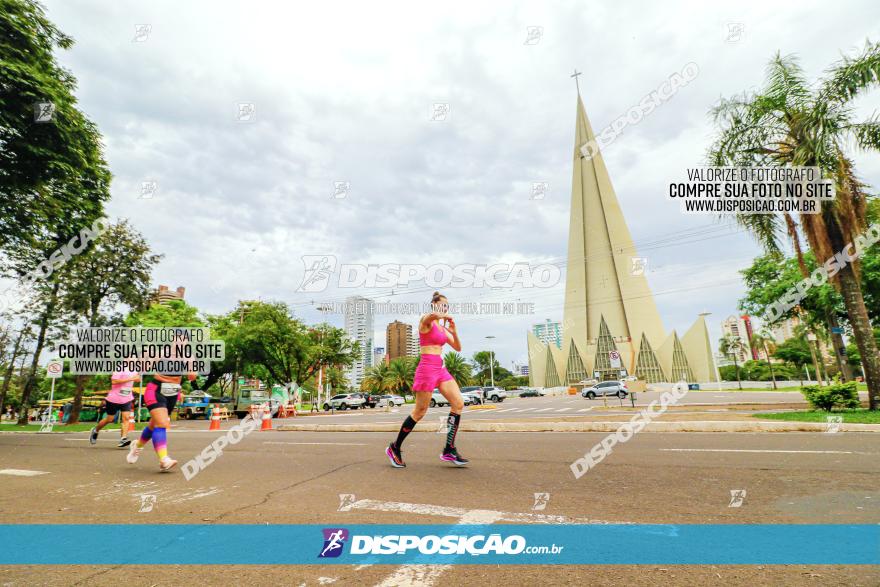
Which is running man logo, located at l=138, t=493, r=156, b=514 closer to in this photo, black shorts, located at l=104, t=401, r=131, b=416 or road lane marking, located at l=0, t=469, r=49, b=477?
road lane marking, located at l=0, t=469, r=49, b=477

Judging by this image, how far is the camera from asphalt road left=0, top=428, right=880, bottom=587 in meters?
2.37

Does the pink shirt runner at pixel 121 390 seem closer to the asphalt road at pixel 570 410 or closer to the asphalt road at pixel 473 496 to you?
the asphalt road at pixel 473 496

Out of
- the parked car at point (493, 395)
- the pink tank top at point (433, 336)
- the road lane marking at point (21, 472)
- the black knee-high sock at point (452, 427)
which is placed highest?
the pink tank top at point (433, 336)

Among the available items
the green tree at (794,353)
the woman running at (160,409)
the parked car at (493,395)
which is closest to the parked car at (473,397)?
the parked car at (493,395)

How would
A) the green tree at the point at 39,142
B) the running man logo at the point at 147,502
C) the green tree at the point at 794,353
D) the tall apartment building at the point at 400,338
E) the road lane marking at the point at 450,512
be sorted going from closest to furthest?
the road lane marking at the point at 450,512
the running man logo at the point at 147,502
the green tree at the point at 39,142
the green tree at the point at 794,353
the tall apartment building at the point at 400,338

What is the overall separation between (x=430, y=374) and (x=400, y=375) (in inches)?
2675

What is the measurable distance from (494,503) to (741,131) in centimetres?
1498

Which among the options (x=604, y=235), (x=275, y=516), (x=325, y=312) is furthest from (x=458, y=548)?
(x=604, y=235)

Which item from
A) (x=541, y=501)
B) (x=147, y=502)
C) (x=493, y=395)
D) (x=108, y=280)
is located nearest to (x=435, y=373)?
(x=541, y=501)

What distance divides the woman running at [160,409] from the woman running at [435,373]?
329 cm

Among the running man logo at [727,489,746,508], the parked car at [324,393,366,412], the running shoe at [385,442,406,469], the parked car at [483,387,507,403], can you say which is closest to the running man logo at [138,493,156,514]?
the running shoe at [385,442,406,469]

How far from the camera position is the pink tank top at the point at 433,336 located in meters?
5.54

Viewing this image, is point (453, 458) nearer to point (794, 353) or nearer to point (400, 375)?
point (400, 375)

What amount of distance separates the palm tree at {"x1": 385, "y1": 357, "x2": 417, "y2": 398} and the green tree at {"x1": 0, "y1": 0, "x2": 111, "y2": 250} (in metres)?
59.4
